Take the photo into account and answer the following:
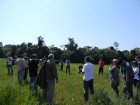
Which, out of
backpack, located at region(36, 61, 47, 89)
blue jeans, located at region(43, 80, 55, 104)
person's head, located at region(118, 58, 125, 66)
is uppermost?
person's head, located at region(118, 58, 125, 66)

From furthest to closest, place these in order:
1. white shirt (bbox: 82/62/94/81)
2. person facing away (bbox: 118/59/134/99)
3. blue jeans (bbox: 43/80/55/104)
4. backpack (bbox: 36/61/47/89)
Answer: white shirt (bbox: 82/62/94/81), backpack (bbox: 36/61/47/89), blue jeans (bbox: 43/80/55/104), person facing away (bbox: 118/59/134/99)

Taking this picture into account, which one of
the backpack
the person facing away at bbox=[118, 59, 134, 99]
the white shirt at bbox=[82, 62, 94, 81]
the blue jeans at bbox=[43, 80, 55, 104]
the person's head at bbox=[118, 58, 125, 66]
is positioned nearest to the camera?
the person's head at bbox=[118, 58, 125, 66]

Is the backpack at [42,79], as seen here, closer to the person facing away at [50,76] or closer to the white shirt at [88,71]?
the person facing away at [50,76]

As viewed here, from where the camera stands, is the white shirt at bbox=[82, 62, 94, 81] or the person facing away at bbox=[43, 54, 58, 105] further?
the white shirt at bbox=[82, 62, 94, 81]

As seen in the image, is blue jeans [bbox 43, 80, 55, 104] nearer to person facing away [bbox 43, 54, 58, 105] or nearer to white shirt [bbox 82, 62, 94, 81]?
person facing away [bbox 43, 54, 58, 105]

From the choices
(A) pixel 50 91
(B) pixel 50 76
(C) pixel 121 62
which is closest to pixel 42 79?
(B) pixel 50 76

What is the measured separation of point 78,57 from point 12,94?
102882mm

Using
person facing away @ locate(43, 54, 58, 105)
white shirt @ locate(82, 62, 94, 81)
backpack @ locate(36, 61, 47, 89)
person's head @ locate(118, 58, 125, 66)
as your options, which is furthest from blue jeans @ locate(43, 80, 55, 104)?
person's head @ locate(118, 58, 125, 66)

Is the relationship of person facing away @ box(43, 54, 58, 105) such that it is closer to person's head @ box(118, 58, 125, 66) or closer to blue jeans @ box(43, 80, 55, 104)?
blue jeans @ box(43, 80, 55, 104)

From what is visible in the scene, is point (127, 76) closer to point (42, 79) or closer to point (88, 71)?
point (88, 71)

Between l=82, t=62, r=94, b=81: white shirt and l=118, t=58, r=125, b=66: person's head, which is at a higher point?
l=118, t=58, r=125, b=66: person's head

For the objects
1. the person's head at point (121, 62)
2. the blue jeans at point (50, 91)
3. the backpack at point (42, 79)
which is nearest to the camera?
the person's head at point (121, 62)

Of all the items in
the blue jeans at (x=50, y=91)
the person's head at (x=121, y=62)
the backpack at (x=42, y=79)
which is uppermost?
the person's head at (x=121, y=62)

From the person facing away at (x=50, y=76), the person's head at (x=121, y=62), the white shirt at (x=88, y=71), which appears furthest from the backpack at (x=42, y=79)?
the person's head at (x=121, y=62)
